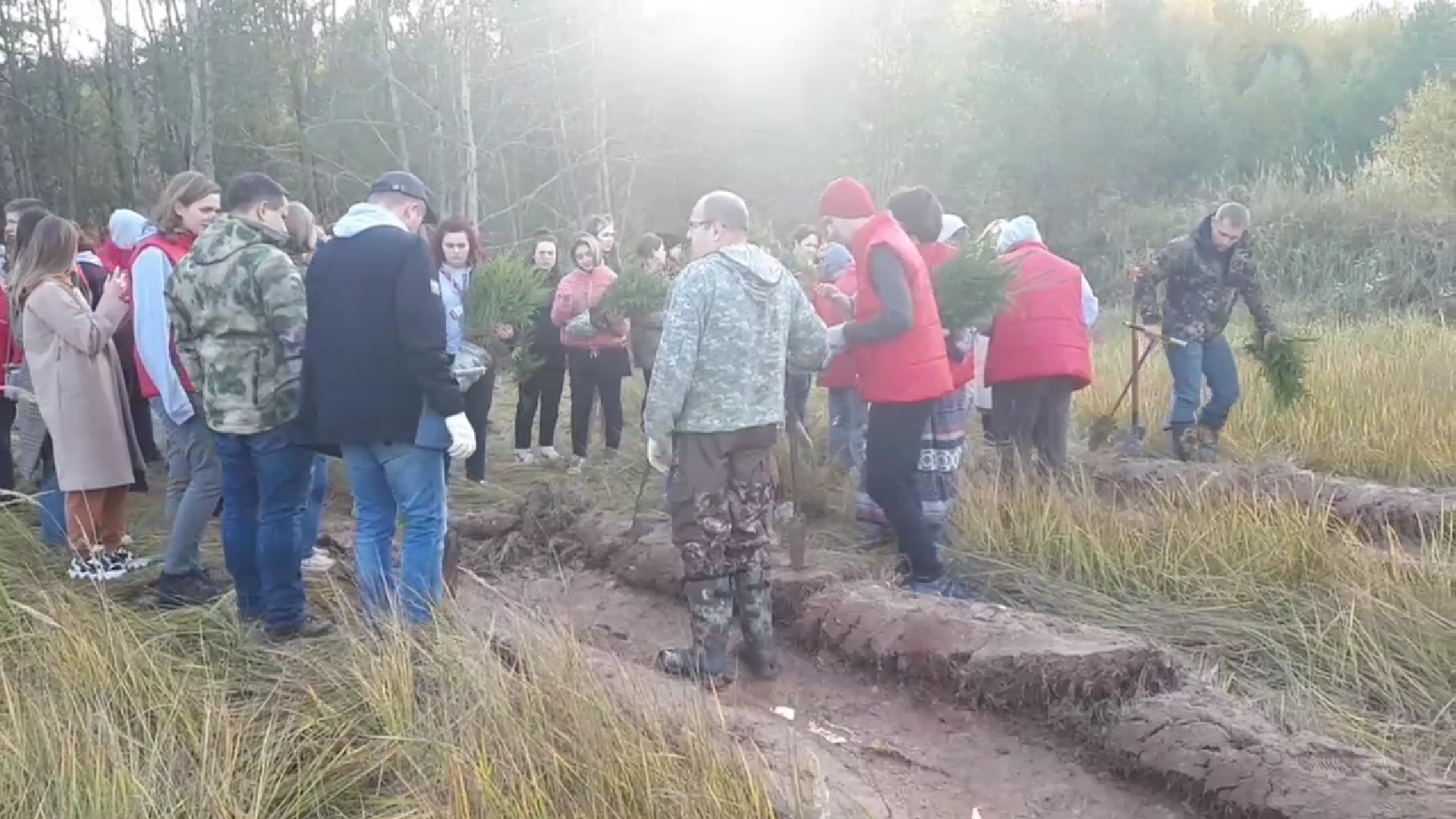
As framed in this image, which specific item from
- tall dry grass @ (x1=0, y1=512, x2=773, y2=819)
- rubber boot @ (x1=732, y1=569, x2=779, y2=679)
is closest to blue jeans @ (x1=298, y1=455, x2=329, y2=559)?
tall dry grass @ (x1=0, y1=512, x2=773, y2=819)

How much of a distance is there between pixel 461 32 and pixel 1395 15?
1089 inches

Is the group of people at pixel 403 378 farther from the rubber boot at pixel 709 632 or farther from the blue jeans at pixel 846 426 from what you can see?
the blue jeans at pixel 846 426

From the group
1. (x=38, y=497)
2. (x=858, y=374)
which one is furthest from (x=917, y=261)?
(x=38, y=497)

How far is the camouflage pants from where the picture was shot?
4379mm

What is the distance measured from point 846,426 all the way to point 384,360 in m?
3.80

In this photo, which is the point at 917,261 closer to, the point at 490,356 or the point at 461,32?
the point at 490,356

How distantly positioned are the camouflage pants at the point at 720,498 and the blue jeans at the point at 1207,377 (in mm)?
4624

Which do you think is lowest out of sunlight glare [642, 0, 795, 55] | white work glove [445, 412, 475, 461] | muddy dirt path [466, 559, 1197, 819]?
muddy dirt path [466, 559, 1197, 819]

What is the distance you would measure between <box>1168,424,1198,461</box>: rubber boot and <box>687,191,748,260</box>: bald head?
15.9ft

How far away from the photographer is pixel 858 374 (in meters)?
5.36

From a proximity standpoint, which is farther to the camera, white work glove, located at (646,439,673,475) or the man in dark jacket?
white work glove, located at (646,439,673,475)

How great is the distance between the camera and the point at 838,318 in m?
7.10

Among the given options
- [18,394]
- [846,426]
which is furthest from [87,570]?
[846,426]

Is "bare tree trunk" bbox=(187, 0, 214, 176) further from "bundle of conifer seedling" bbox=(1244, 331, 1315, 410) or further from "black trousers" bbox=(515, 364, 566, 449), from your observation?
"bundle of conifer seedling" bbox=(1244, 331, 1315, 410)
